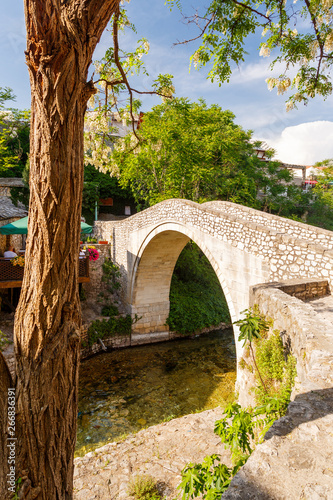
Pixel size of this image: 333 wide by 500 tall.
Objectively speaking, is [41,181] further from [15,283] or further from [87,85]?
[15,283]

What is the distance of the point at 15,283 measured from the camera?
7.83 m

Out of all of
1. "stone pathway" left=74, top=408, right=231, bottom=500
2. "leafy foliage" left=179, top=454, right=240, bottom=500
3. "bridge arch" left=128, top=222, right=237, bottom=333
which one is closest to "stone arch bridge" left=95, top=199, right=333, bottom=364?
"bridge arch" left=128, top=222, right=237, bottom=333

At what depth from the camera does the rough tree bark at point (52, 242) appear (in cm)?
195

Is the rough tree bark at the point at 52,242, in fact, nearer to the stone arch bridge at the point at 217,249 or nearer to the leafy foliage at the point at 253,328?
the leafy foliage at the point at 253,328

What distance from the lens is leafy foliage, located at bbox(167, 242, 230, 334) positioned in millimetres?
11258

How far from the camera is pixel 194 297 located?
12.3 metres

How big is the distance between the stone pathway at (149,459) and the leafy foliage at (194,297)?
5871 mm

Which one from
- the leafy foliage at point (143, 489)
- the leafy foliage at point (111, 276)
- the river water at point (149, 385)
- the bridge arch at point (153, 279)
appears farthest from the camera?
the leafy foliage at point (111, 276)

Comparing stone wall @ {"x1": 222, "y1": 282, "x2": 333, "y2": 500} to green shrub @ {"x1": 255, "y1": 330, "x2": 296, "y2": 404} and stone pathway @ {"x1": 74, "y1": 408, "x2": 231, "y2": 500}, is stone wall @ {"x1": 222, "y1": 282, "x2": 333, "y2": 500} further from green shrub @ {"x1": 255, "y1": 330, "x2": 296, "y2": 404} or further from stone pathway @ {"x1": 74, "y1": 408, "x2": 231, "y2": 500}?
stone pathway @ {"x1": 74, "y1": 408, "x2": 231, "y2": 500}

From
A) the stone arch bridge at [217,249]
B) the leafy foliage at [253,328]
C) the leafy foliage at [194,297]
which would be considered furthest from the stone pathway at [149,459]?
the leafy foliage at [194,297]

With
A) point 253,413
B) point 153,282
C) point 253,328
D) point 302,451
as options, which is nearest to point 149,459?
point 253,413

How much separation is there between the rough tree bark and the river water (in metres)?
3.92

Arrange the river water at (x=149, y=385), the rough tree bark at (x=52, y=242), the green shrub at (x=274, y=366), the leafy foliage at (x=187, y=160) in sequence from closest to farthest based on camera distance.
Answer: the rough tree bark at (x=52, y=242), the green shrub at (x=274, y=366), the river water at (x=149, y=385), the leafy foliage at (x=187, y=160)

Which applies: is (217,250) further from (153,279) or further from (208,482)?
(153,279)
